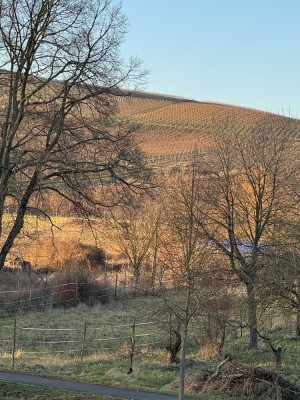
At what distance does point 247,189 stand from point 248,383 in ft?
30.2

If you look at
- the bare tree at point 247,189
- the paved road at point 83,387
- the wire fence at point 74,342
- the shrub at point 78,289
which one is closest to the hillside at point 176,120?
the shrub at point 78,289

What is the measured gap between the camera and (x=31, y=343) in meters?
24.9

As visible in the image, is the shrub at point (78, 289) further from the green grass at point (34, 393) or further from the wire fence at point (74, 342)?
the green grass at point (34, 393)

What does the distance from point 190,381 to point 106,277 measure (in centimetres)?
2159

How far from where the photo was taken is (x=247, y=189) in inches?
917

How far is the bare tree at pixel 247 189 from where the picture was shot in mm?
21750

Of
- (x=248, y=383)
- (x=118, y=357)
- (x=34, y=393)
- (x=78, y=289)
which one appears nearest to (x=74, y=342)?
(x=118, y=357)

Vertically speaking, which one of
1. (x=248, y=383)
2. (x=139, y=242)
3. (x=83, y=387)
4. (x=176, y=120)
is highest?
(x=176, y=120)

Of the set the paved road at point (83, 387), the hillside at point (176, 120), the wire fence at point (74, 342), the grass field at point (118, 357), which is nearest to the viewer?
the paved road at point (83, 387)

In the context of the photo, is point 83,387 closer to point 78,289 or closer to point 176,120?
point 78,289

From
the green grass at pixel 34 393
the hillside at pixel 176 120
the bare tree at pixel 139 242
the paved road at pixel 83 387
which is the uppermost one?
the hillside at pixel 176 120

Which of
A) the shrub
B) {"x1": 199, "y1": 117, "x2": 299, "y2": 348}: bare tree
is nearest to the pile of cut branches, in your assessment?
{"x1": 199, "y1": 117, "x2": 299, "y2": 348}: bare tree

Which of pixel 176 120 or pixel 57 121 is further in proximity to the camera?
pixel 176 120

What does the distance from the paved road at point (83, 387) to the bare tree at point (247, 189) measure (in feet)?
23.7
